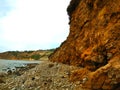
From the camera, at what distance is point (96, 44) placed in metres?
32.1

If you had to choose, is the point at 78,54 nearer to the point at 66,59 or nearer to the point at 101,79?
the point at 66,59

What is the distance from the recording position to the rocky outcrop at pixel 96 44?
2415 centimetres

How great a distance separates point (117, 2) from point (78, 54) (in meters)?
10.5

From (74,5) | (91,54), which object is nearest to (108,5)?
(91,54)

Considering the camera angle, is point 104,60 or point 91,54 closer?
point 104,60

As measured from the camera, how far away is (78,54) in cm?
3878

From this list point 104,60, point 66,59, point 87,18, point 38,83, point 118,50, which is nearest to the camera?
point 118,50

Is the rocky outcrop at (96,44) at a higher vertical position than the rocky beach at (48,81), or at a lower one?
higher

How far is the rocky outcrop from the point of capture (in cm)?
2415

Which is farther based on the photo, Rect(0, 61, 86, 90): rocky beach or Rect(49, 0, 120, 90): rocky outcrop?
Rect(0, 61, 86, 90): rocky beach

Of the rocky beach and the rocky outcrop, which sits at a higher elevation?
the rocky outcrop

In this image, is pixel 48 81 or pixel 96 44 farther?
pixel 96 44

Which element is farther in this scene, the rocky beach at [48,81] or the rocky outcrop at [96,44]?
the rocky beach at [48,81]

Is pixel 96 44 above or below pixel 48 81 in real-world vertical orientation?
above
